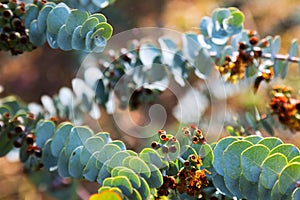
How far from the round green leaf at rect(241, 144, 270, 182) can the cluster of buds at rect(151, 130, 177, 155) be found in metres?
0.09

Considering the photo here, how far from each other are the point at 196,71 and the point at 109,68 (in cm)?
15

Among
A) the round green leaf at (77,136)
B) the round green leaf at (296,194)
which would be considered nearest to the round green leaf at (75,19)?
the round green leaf at (77,136)

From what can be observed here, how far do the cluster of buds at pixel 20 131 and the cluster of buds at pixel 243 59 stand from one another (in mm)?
323

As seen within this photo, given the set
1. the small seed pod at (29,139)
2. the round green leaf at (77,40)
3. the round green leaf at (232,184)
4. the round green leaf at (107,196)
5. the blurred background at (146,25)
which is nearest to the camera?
the round green leaf at (107,196)

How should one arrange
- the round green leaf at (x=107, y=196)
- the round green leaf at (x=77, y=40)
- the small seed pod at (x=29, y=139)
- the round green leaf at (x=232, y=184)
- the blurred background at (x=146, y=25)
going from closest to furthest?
the round green leaf at (x=107, y=196) < the round green leaf at (x=232, y=184) < the round green leaf at (x=77, y=40) < the small seed pod at (x=29, y=139) < the blurred background at (x=146, y=25)

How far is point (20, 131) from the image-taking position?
84cm

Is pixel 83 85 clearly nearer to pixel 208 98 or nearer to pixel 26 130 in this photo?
pixel 26 130

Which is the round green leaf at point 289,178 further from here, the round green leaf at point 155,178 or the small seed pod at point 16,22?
the small seed pod at point 16,22

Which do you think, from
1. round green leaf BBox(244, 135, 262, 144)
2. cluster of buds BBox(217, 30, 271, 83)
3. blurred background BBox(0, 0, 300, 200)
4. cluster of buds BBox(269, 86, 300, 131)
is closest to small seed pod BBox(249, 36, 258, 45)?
cluster of buds BBox(217, 30, 271, 83)

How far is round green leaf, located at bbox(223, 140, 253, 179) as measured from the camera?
23.6 inches

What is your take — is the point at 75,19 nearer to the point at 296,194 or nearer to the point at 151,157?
the point at 151,157

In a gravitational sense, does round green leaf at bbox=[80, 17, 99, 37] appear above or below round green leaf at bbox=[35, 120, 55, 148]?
above

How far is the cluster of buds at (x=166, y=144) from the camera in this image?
2.05 feet

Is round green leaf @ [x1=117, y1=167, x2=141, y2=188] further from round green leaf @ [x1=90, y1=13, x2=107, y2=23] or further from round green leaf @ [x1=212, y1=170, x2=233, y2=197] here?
round green leaf @ [x1=90, y1=13, x2=107, y2=23]
